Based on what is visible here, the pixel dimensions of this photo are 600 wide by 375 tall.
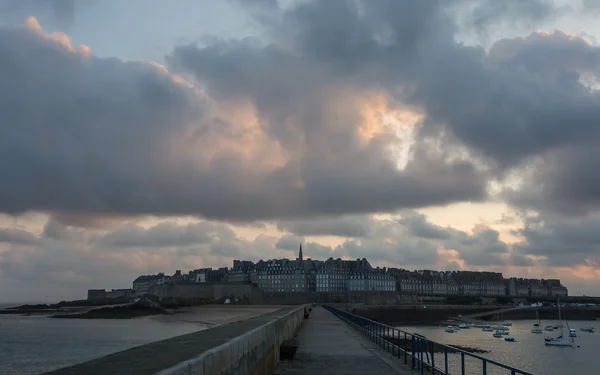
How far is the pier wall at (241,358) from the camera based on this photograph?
7.44 m

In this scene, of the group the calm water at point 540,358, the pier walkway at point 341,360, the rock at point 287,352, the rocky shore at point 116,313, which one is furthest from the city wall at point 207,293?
the rock at point 287,352

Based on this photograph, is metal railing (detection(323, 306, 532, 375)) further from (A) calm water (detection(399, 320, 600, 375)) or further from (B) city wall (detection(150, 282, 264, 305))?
(B) city wall (detection(150, 282, 264, 305))

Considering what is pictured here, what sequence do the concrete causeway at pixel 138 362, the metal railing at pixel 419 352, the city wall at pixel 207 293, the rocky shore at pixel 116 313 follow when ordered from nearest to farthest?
the concrete causeway at pixel 138 362 < the metal railing at pixel 419 352 < the rocky shore at pixel 116 313 < the city wall at pixel 207 293

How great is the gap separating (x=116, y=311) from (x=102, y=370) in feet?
401

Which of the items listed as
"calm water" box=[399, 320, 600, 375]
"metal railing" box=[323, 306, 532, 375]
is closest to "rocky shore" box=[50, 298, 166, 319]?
"calm water" box=[399, 320, 600, 375]

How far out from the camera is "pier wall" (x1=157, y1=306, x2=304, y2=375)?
7.44 meters

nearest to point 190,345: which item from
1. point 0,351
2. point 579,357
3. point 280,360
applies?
point 280,360

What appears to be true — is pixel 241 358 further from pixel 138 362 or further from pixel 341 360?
pixel 341 360

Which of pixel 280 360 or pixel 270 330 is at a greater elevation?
pixel 270 330

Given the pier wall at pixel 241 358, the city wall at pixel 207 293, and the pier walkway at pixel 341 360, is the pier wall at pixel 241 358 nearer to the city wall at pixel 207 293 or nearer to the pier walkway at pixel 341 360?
the pier walkway at pixel 341 360

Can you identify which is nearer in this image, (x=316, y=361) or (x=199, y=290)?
(x=316, y=361)

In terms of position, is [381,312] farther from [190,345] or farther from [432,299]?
[190,345]

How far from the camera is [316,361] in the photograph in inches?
729

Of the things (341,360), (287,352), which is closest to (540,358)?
(341,360)
